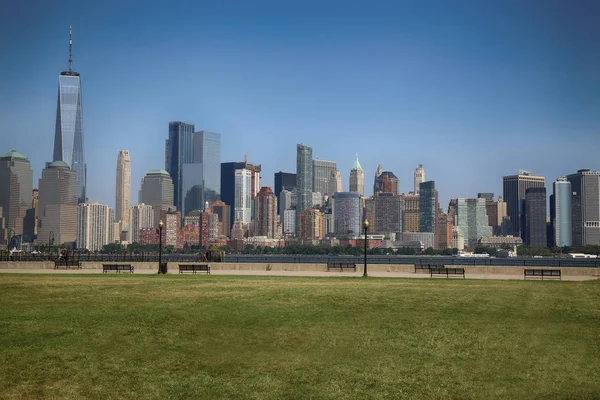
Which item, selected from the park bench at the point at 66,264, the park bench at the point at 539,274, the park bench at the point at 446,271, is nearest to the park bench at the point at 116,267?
the park bench at the point at 66,264

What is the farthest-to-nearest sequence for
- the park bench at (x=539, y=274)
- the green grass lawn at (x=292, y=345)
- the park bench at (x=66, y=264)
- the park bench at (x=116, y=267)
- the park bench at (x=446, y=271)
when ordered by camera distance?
1. the park bench at (x=66, y=264)
2. the park bench at (x=116, y=267)
3. the park bench at (x=446, y=271)
4. the park bench at (x=539, y=274)
5. the green grass lawn at (x=292, y=345)

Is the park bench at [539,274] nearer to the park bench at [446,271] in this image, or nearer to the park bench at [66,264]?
the park bench at [446,271]

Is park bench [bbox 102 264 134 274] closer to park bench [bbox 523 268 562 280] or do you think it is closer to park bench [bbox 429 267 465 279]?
park bench [bbox 429 267 465 279]

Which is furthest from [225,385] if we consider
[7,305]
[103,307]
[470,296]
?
[470,296]

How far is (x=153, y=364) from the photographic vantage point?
58.5 ft

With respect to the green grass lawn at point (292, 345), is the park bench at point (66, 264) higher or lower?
higher

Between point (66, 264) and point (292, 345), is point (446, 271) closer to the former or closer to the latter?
point (292, 345)

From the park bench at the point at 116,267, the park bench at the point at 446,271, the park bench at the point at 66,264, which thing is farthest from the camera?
the park bench at the point at 66,264

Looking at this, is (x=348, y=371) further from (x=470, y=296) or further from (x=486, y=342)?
(x=470, y=296)

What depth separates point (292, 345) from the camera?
1975 cm

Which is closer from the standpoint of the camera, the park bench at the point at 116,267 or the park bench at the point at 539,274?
the park bench at the point at 539,274

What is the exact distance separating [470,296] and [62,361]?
56.3ft

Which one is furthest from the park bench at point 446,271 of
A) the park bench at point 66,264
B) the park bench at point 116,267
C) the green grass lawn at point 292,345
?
the park bench at point 66,264

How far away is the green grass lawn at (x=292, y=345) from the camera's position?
640 inches
